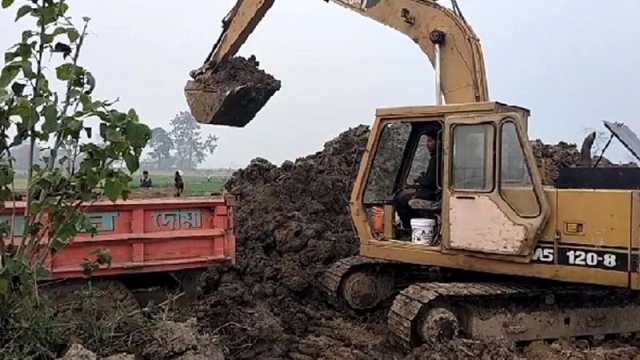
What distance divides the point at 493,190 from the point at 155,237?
10.0 feet

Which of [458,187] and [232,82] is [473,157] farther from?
[232,82]

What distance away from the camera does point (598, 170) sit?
687 cm

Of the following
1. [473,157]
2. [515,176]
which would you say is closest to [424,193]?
[473,157]

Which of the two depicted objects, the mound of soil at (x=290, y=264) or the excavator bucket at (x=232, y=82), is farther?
the excavator bucket at (x=232, y=82)

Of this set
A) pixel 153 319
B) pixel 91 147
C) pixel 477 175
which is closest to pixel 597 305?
pixel 477 175

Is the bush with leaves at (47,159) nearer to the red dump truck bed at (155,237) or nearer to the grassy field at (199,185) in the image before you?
the red dump truck bed at (155,237)

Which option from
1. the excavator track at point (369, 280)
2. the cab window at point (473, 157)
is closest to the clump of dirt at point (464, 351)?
the cab window at point (473, 157)

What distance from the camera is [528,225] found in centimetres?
620

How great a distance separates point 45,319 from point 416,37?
535 centimetres

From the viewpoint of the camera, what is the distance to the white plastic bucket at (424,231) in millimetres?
6980

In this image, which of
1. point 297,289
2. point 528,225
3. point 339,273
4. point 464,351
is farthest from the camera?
point 297,289

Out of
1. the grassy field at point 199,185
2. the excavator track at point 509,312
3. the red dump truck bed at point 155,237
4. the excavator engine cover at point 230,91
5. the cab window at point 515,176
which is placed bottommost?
the excavator track at point 509,312

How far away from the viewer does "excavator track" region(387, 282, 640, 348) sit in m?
6.30

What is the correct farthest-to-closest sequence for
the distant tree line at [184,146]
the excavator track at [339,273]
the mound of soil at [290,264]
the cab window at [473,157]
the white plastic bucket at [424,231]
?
the distant tree line at [184,146], the excavator track at [339,273], the white plastic bucket at [424,231], the mound of soil at [290,264], the cab window at [473,157]
